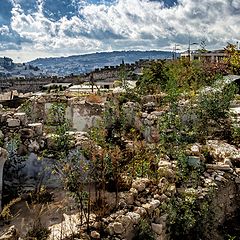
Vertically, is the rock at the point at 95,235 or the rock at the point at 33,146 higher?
the rock at the point at 33,146

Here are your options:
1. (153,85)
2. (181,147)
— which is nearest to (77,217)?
(181,147)

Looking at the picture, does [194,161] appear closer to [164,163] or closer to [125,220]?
[164,163]

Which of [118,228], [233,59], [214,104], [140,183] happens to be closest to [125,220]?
[118,228]

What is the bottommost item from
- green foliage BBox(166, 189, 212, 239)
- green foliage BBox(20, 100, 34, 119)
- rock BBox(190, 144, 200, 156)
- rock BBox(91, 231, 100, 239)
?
green foliage BBox(166, 189, 212, 239)

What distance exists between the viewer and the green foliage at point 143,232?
642 centimetres

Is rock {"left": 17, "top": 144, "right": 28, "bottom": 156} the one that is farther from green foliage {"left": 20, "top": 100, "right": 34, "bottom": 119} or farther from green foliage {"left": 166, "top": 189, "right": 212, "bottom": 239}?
green foliage {"left": 20, "top": 100, "right": 34, "bottom": 119}

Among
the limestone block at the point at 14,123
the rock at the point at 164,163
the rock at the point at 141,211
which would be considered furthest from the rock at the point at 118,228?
the limestone block at the point at 14,123

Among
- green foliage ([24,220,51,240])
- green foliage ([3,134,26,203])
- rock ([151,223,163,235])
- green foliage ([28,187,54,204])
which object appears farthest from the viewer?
green foliage ([3,134,26,203])

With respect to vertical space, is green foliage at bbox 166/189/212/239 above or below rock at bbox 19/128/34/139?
below

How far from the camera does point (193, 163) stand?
8.84 meters

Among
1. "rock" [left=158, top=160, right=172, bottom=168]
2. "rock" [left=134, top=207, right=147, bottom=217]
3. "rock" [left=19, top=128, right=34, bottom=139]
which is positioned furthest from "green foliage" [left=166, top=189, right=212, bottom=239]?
"rock" [left=19, top=128, right=34, bottom=139]

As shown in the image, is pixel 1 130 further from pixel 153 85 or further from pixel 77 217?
pixel 153 85

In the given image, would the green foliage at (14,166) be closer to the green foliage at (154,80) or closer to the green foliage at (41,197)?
the green foliage at (41,197)

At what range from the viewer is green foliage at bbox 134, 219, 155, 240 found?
6418 mm
